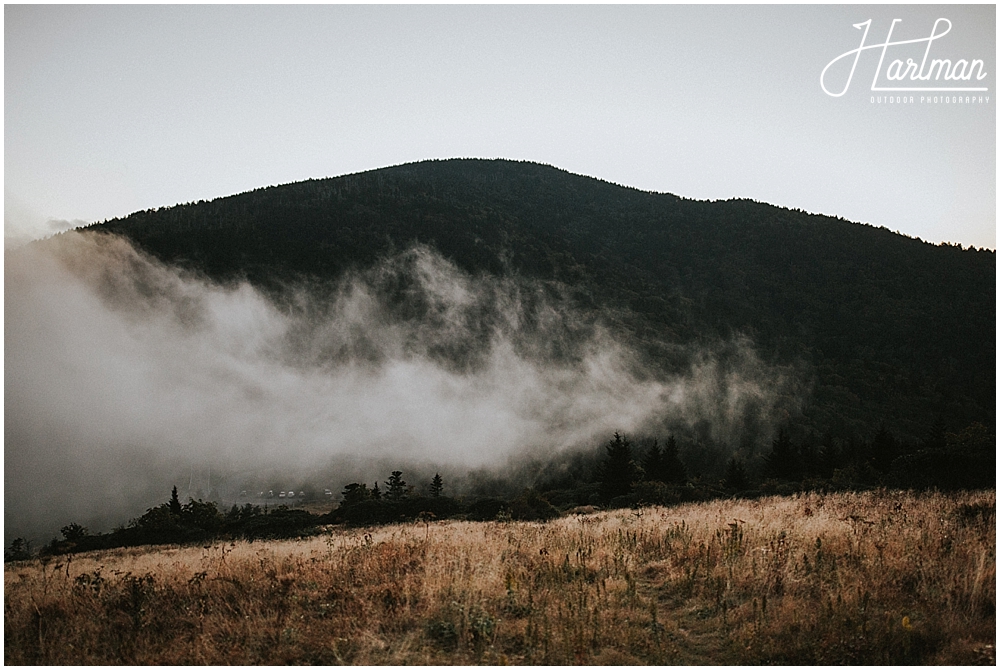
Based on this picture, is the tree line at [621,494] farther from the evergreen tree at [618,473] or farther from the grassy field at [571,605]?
the grassy field at [571,605]

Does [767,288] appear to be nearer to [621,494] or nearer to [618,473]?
[618,473]

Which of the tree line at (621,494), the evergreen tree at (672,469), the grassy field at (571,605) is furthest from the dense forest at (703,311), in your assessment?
the grassy field at (571,605)

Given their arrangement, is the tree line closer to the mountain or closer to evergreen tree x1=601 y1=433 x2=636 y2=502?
evergreen tree x1=601 y1=433 x2=636 y2=502

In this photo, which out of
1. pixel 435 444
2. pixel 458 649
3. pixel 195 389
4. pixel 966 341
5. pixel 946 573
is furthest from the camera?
pixel 195 389

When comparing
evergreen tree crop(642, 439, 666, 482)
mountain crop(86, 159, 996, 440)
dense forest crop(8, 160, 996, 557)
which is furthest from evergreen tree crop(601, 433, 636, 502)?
mountain crop(86, 159, 996, 440)

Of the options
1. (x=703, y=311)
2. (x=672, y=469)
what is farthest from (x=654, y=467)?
(x=703, y=311)

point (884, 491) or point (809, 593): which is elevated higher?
point (884, 491)

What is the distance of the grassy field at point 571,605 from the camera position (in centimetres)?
545

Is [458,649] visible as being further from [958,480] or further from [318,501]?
[318,501]

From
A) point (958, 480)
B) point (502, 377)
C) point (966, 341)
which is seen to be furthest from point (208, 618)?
point (966, 341)

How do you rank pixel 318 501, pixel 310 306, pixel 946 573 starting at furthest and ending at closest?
pixel 310 306 → pixel 318 501 → pixel 946 573

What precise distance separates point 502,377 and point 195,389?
3600 inches

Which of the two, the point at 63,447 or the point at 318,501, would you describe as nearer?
the point at 318,501

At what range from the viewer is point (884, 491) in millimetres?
13367
